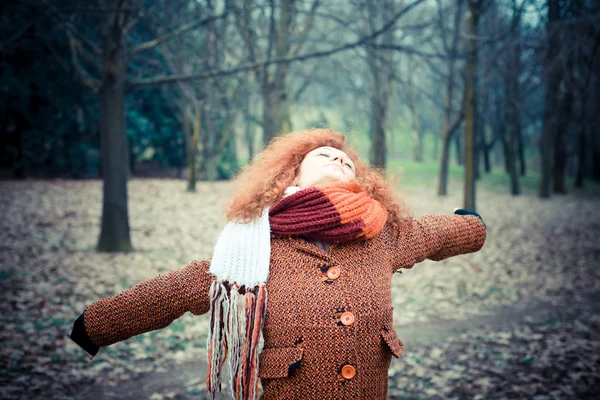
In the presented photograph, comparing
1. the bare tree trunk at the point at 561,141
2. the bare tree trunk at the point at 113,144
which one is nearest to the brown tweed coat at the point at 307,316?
the bare tree trunk at the point at 113,144

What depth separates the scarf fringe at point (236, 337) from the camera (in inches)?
77.0

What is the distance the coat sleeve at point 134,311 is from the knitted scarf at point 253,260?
0.15 meters

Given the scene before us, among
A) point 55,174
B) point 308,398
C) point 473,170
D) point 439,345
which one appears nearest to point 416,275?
point 439,345

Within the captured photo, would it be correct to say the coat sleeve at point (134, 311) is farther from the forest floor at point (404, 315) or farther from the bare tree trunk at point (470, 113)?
the bare tree trunk at point (470, 113)

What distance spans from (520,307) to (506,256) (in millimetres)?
2754

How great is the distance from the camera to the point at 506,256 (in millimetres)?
8500

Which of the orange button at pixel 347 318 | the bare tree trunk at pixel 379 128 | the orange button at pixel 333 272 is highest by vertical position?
the bare tree trunk at pixel 379 128

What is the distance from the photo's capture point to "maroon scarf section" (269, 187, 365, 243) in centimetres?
195

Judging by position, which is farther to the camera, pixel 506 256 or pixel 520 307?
pixel 506 256

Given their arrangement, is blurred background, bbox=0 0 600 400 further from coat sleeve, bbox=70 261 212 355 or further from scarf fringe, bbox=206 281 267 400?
coat sleeve, bbox=70 261 212 355

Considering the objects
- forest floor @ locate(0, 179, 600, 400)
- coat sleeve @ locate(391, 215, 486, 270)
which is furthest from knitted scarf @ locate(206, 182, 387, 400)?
forest floor @ locate(0, 179, 600, 400)

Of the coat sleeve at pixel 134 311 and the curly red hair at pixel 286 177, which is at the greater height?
the curly red hair at pixel 286 177

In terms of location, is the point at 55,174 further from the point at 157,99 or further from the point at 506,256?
the point at 506,256

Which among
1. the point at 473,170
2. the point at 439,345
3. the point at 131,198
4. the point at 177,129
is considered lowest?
the point at 439,345
